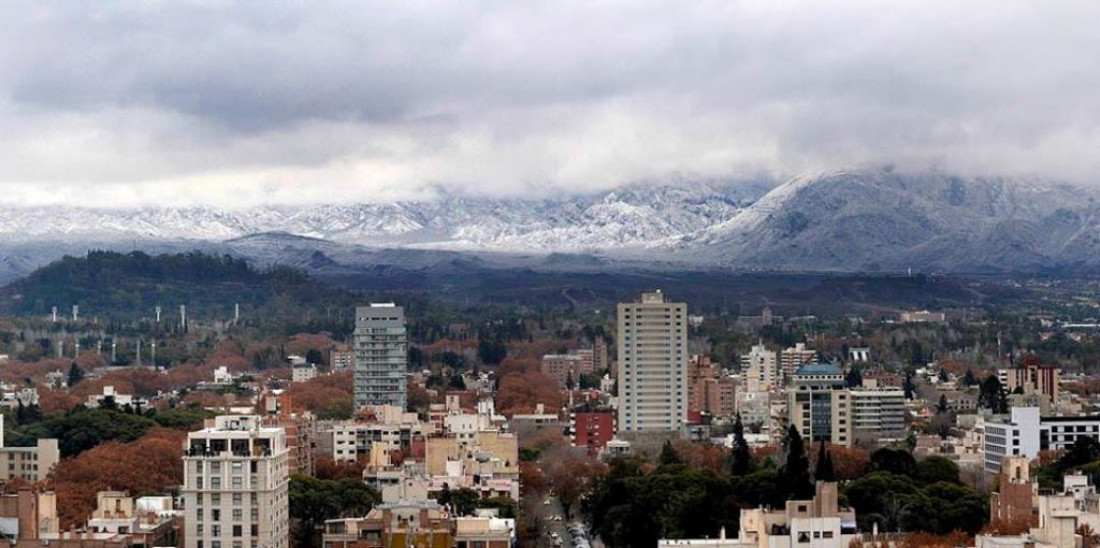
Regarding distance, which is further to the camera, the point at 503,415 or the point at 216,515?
the point at 503,415

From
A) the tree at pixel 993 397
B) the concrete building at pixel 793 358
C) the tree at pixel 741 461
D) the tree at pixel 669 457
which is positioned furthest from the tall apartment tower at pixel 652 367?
the tree at pixel 741 461

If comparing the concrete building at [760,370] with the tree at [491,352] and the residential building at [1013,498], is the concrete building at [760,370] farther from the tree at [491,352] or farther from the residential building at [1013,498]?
the residential building at [1013,498]

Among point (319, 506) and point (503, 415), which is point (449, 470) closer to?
point (319, 506)

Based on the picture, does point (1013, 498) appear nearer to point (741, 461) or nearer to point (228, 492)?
point (228, 492)

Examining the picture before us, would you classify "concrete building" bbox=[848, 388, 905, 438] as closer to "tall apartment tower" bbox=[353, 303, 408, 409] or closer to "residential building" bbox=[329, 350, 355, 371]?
"tall apartment tower" bbox=[353, 303, 408, 409]

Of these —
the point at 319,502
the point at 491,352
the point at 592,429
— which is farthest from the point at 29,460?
the point at 491,352

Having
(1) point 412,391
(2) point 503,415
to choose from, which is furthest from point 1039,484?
(1) point 412,391

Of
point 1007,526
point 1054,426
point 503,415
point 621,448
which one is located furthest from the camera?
point 503,415

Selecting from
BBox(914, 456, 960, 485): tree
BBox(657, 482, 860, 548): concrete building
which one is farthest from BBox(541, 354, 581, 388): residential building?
BBox(657, 482, 860, 548): concrete building
